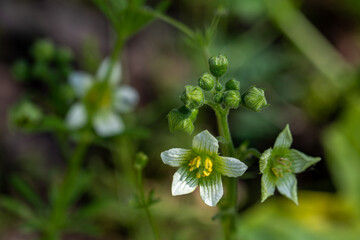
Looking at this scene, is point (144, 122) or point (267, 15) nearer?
point (144, 122)

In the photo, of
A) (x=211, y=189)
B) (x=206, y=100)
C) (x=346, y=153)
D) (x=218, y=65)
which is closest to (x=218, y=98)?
(x=206, y=100)

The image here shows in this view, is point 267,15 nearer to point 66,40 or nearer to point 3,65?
point 66,40

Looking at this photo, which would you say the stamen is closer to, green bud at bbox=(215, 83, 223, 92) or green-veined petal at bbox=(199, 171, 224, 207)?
green-veined petal at bbox=(199, 171, 224, 207)

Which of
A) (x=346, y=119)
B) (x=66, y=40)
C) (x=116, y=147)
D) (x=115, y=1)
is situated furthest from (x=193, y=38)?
(x=66, y=40)

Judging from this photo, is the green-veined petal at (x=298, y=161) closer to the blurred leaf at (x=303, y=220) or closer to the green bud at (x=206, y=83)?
the green bud at (x=206, y=83)

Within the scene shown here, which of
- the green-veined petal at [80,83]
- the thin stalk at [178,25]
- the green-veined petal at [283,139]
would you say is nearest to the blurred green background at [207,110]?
the green-veined petal at [80,83]

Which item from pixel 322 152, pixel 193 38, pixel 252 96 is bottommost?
pixel 252 96

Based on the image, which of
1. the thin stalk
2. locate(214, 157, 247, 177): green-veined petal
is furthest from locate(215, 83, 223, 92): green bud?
the thin stalk
